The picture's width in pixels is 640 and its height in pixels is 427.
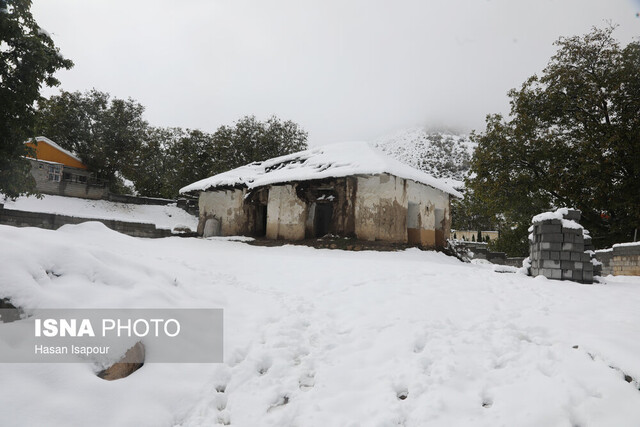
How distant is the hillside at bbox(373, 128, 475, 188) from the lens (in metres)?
66.0

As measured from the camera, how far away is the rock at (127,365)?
10.4 ft

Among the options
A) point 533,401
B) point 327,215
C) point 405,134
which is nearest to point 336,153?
point 327,215

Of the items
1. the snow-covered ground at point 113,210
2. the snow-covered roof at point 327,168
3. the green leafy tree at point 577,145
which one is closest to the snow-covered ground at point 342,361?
the snow-covered roof at point 327,168

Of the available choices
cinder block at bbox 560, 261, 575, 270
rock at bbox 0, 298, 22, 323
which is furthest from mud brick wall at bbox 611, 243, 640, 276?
rock at bbox 0, 298, 22, 323

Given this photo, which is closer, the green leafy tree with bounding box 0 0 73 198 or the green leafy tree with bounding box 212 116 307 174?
the green leafy tree with bounding box 0 0 73 198

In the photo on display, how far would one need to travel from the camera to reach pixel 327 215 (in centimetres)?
1859

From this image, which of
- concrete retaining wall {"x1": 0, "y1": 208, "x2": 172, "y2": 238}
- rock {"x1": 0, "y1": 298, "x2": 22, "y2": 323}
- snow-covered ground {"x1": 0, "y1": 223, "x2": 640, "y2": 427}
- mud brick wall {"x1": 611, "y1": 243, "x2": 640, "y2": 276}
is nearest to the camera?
snow-covered ground {"x1": 0, "y1": 223, "x2": 640, "y2": 427}

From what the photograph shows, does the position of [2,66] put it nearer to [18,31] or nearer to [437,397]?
[18,31]

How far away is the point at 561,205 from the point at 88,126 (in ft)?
122

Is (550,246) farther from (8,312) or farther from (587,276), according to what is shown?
(8,312)

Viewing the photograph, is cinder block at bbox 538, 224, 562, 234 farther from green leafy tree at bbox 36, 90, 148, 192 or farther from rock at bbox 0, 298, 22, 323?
green leafy tree at bbox 36, 90, 148, 192

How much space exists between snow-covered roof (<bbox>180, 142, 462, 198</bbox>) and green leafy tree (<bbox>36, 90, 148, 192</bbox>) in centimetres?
1816

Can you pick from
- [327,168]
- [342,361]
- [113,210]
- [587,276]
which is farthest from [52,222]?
[587,276]

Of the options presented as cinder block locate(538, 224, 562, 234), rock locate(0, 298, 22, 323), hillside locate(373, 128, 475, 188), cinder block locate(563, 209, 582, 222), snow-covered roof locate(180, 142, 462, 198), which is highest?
hillside locate(373, 128, 475, 188)
